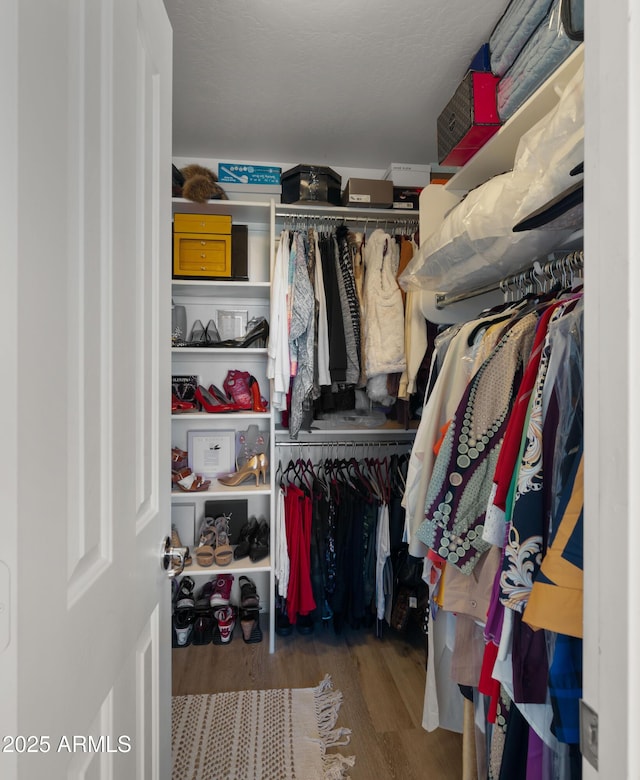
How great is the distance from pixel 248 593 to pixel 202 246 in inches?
73.0

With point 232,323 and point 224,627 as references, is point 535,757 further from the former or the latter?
point 232,323

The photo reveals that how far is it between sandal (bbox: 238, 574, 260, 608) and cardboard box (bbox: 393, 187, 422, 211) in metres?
2.19

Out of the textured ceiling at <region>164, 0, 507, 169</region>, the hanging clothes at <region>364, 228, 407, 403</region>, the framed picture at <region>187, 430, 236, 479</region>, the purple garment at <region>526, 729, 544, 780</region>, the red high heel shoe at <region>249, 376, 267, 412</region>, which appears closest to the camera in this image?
the purple garment at <region>526, 729, 544, 780</region>

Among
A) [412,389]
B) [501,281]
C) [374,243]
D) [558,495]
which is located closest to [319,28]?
[374,243]

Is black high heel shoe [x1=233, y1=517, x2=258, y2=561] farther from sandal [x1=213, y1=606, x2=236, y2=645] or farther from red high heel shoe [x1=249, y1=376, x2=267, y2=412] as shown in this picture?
red high heel shoe [x1=249, y1=376, x2=267, y2=412]

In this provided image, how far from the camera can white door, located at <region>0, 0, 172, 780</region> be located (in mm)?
380

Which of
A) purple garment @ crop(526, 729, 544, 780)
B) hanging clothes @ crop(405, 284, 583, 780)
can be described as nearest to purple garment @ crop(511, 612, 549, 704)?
hanging clothes @ crop(405, 284, 583, 780)

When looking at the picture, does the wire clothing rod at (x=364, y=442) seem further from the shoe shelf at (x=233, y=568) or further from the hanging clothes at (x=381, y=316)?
the shoe shelf at (x=233, y=568)

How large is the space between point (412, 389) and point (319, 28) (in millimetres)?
1404

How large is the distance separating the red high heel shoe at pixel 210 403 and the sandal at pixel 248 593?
3.25 ft

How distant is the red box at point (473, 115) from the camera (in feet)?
4.74

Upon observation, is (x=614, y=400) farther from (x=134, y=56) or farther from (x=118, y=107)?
(x=134, y=56)

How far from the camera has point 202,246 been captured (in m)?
2.24

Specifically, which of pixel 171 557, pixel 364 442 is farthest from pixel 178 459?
pixel 171 557
